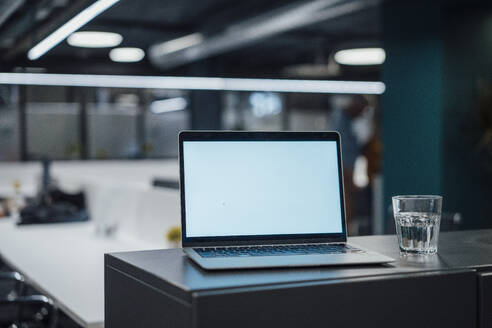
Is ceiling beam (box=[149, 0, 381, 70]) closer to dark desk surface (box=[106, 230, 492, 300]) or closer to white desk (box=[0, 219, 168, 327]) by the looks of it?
white desk (box=[0, 219, 168, 327])

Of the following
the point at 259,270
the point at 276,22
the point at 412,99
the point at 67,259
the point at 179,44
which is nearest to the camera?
the point at 259,270

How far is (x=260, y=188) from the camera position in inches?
49.1

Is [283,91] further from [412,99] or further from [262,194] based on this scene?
[262,194]

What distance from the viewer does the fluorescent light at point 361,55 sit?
661 cm

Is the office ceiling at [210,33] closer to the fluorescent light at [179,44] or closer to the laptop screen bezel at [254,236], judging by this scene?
the fluorescent light at [179,44]

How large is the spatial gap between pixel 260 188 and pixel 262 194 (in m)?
0.01

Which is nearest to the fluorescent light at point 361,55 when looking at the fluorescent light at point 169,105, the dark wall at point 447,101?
the dark wall at point 447,101

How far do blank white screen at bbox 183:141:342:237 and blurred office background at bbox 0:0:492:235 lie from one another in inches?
51.9

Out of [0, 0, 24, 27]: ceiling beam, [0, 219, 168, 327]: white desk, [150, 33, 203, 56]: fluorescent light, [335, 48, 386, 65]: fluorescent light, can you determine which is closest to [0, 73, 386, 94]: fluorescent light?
[335, 48, 386, 65]: fluorescent light

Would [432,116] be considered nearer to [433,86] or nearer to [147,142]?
[433,86]

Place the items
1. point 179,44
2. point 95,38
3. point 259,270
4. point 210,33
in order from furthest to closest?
point 179,44
point 210,33
point 95,38
point 259,270

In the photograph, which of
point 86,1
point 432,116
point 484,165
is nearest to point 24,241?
point 86,1

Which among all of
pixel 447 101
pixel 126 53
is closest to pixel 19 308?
pixel 447 101

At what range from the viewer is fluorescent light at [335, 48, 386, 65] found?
6609 mm
